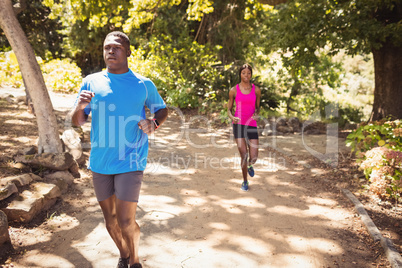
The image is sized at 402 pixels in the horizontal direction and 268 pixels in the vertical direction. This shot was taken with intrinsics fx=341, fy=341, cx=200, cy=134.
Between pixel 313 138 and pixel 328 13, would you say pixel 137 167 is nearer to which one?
pixel 328 13

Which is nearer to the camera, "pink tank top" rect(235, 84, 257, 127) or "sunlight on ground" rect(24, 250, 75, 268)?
"sunlight on ground" rect(24, 250, 75, 268)

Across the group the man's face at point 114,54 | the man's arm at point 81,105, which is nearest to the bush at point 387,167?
the man's face at point 114,54

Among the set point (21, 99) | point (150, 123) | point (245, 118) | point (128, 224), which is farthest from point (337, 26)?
point (21, 99)

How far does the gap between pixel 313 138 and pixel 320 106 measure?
575 cm

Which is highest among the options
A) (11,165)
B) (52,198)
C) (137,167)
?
(137,167)

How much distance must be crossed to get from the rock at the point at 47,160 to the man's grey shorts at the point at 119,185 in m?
3.03

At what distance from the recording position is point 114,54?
3064mm

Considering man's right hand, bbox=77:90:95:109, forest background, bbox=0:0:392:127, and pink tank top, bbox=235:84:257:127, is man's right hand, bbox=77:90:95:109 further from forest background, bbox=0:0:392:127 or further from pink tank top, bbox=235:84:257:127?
forest background, bbox=0:0:392:127

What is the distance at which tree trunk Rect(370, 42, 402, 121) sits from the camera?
9.49 meters

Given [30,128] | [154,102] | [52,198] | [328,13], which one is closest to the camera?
[154,102]

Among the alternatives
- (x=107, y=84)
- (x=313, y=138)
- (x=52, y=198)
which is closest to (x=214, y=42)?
(x=313, y=138)

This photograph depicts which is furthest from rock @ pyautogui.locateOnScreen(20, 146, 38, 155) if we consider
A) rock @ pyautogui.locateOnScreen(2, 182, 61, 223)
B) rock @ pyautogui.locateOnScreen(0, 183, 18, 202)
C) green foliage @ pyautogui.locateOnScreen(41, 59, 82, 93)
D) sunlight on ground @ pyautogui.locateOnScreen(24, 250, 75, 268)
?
green foliage @ pyautogui.locateOnScreen(41, 59, 82, 93)

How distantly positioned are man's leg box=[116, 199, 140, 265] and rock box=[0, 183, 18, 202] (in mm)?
2082

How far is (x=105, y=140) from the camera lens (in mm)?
3084
